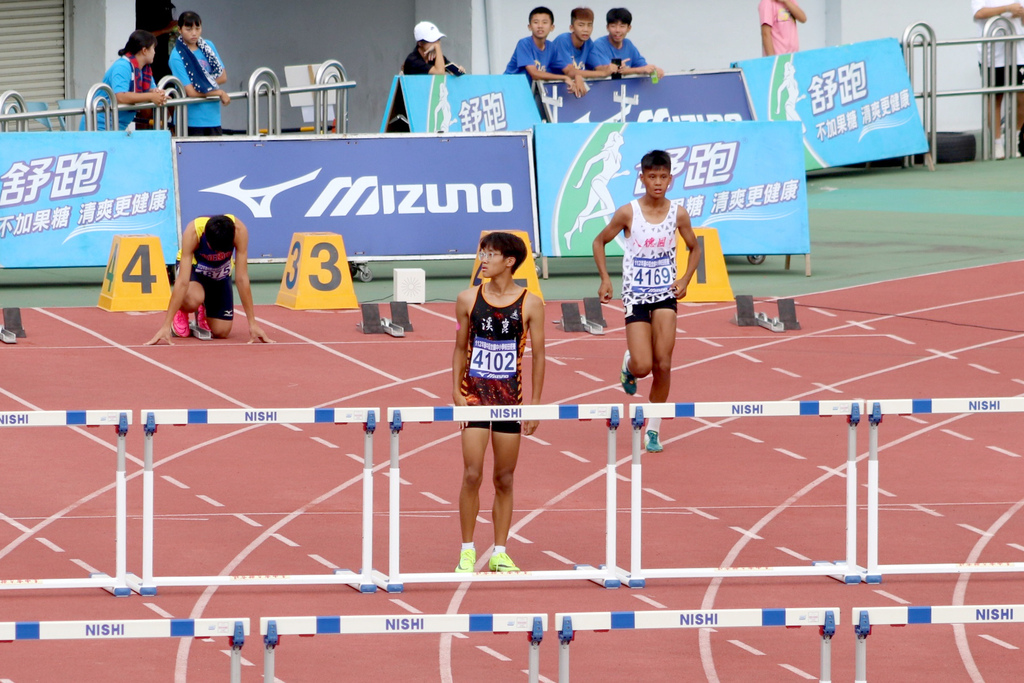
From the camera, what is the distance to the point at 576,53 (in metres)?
19.6

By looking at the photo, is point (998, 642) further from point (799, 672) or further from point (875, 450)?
point (875, 450)

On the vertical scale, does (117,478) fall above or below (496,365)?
below

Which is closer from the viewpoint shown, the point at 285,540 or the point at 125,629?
the point at 125,629

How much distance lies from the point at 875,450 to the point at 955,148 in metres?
18.4

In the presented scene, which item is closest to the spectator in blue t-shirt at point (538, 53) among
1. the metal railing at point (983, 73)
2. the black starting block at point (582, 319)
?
the black starting block at point (582, 319)

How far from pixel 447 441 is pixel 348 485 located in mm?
1282

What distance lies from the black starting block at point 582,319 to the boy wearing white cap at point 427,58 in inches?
233

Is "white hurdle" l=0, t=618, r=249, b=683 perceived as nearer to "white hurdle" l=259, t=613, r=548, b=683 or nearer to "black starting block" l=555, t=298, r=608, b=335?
"white hurdle" l=259, t=613, r=548, b=683

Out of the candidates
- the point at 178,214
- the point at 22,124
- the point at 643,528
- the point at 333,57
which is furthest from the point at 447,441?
the point at 333,57

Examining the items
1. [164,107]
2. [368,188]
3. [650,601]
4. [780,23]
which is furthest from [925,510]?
[780,23]

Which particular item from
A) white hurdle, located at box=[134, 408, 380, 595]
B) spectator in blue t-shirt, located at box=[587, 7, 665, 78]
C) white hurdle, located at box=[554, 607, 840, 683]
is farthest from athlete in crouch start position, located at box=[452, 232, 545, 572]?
spectator in blue t-shirt, located at box=[587, 7, 665, 78]

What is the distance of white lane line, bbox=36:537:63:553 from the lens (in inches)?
340

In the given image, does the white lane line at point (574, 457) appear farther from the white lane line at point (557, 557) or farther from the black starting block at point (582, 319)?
the black starting block at point (582, 319)

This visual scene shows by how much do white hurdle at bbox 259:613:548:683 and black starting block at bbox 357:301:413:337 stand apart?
9.10 m
